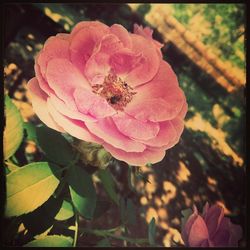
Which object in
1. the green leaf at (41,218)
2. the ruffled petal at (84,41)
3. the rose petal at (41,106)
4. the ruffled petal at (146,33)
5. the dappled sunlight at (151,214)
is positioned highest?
the ruffled petal at (146,33)

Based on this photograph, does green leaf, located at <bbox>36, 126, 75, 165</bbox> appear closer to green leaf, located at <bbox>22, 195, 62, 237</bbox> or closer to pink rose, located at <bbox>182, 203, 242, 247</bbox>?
green leaf, located at <bbox>22, 195, 62, 237</bbox>

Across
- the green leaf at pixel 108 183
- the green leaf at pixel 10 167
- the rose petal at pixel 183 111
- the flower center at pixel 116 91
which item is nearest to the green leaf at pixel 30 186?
the green leaf at pixel 10 167

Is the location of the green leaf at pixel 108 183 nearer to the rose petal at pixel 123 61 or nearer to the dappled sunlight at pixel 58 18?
the rose petal at pixel 123 61

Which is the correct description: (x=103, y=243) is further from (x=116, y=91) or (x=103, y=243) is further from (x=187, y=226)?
(x=116, y=91)

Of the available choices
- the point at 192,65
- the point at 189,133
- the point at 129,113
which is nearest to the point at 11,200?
the point at 129,113

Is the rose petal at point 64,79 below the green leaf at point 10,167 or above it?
above

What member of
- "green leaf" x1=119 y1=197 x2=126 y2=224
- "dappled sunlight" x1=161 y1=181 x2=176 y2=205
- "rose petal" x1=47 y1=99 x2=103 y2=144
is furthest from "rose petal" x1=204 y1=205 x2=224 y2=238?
"rose petal" x1=47 y1=99 x2=103 y2=144
